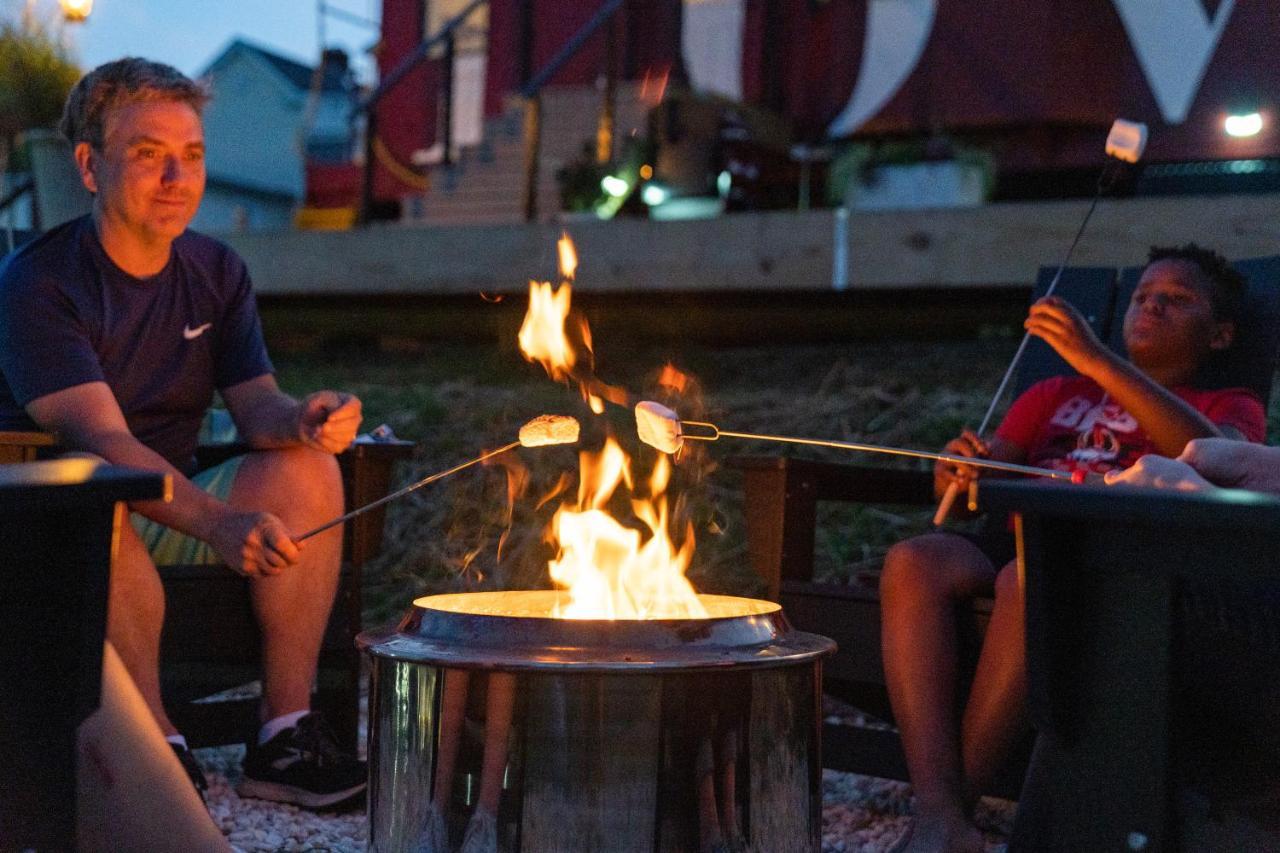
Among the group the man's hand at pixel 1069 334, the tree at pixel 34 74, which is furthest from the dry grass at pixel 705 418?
the tree at pixel 34 74

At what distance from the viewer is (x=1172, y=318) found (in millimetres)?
2580

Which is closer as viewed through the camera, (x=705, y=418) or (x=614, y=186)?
(x=705, y=418)

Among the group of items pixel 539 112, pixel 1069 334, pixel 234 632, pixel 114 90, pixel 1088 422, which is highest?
pixel 539 112

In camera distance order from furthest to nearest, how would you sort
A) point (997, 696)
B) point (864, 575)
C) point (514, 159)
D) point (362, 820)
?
point (514, 159) → point (864, 575) → point (362, 820) → point (997, 696)

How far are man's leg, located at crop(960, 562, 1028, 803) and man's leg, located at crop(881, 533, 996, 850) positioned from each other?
0.03m

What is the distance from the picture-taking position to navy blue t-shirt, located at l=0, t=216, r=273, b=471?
2385mm

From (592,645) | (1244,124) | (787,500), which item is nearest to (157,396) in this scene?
(787,500)

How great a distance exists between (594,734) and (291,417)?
120 centimetres

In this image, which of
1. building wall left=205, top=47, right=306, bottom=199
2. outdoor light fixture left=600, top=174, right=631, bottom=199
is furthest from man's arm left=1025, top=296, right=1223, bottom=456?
building wall left=205, top=47, right=306, bottom=199

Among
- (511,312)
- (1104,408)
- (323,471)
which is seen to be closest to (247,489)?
(323,471)

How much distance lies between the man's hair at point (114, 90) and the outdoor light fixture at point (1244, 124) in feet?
20.0

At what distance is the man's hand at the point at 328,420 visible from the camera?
245 cm

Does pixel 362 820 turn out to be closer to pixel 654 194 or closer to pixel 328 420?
pixel 328 420

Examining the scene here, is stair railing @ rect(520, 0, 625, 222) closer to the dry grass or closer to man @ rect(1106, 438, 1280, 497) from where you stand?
the dry grass
